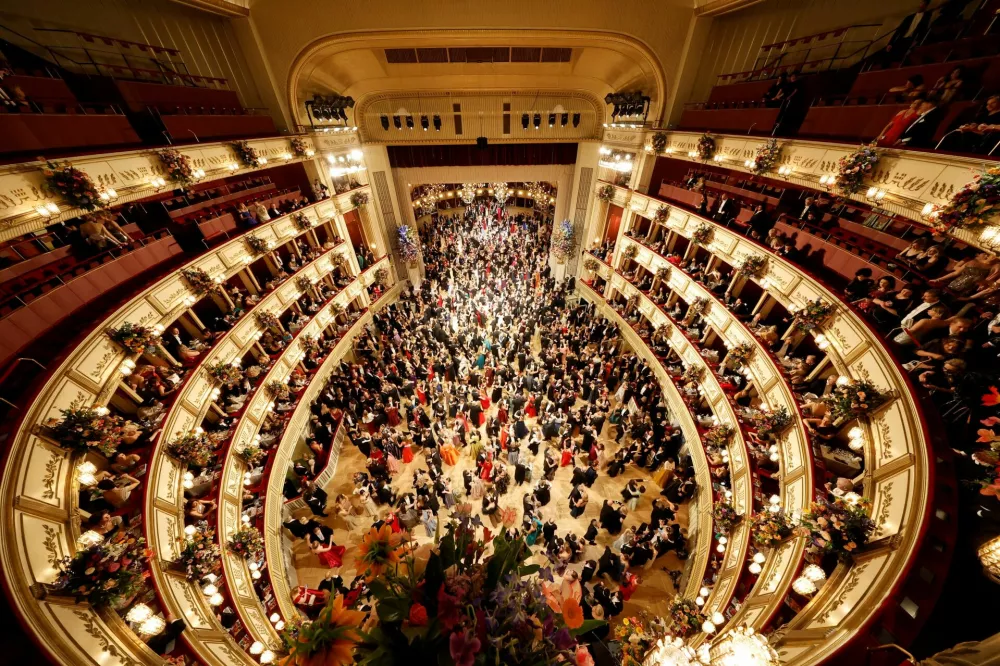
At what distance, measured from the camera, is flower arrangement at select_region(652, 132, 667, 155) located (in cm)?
1188

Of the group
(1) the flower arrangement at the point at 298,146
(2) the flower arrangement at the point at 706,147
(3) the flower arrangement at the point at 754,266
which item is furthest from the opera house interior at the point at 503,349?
(2) the flower arrangement at the point at 706,147

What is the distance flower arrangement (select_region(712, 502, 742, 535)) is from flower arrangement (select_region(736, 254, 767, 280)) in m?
5.13

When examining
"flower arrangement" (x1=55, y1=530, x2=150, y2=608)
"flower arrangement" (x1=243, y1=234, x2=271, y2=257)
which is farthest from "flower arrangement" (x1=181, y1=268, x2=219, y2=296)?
"flower arrangement" (x1=55, y1=530, x2=150, y2=608)

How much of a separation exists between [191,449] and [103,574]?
8.26 ft

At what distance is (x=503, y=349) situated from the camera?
12977 mm

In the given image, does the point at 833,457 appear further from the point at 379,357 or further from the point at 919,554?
the point at 379,357

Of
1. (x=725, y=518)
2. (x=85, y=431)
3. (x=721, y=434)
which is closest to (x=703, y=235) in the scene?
(x=721, y=434)

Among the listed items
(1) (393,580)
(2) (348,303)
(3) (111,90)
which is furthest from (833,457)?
(3) (111,90)

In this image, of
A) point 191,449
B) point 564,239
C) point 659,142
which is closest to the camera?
point 191,449

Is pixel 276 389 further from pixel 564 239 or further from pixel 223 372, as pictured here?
pixel 564 239

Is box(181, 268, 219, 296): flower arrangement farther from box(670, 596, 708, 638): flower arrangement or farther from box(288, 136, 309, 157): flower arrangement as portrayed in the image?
box(670, 596, 708, 638): flower arrangement

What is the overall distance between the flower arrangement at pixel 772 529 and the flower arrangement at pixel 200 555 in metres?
8.76

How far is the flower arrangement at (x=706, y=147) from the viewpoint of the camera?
31.8ft

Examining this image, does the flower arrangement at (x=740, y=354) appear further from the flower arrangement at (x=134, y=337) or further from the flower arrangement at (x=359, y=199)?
the flower arrangement at (x=359, y=199)
